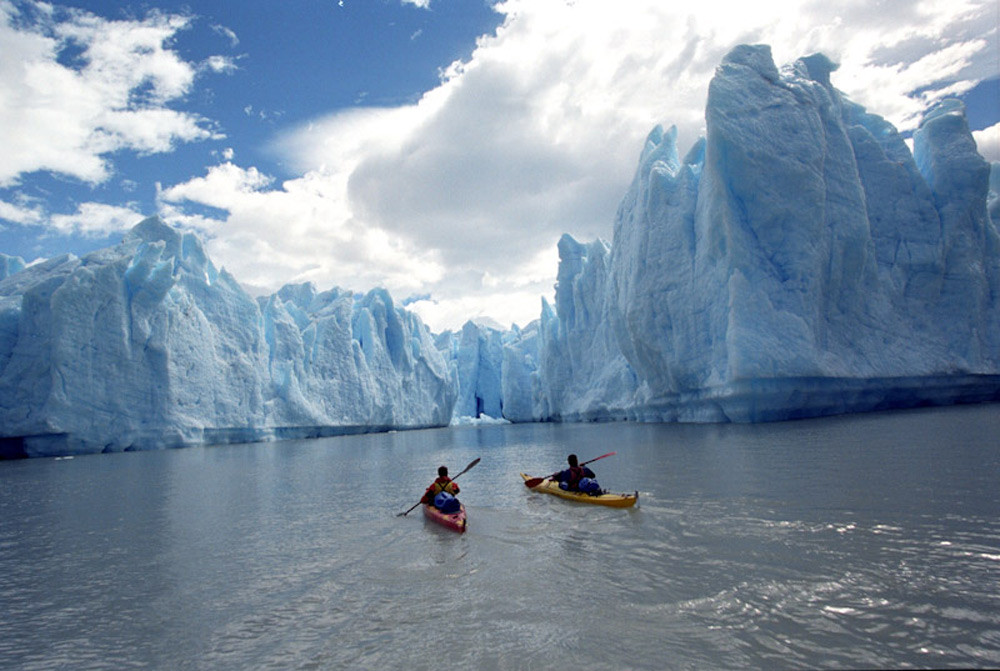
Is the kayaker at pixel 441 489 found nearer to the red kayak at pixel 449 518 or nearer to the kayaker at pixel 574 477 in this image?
the red kayak at pixel 449 518

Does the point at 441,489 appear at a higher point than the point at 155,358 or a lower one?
lower

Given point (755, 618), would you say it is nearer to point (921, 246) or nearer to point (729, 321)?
point (729, 321)

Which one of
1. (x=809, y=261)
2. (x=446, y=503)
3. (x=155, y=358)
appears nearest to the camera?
(x=446, y=503)

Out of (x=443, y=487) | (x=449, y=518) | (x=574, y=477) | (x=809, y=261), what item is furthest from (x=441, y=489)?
(x=809, y=261)

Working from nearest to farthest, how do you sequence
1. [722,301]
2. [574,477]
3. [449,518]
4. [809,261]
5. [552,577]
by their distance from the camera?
[552,577] → [449,518] → [574,477] → [809,261] → [722,301]

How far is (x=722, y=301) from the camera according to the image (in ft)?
73.5

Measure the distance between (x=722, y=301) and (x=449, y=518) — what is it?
17.2 m

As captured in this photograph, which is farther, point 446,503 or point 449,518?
point 446,503

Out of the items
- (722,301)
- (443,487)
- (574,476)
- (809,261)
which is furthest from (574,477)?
(809,261)

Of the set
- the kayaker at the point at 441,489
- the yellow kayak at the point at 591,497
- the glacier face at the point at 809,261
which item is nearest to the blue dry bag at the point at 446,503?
the kayaker at the point at 441,489

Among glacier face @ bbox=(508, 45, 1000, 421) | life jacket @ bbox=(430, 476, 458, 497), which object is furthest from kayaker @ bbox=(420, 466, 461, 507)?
glacier face @ bbox=(508, 45, 1000, 421)

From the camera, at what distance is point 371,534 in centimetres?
818

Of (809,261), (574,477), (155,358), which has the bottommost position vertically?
(574,477)

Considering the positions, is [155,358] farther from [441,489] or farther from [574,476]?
[574,476]
